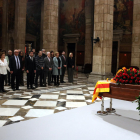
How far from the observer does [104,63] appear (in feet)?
35.3

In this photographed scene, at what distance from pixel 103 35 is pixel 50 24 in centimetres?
347

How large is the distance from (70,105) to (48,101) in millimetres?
851

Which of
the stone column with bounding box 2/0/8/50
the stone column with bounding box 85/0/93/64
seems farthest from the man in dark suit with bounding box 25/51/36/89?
the stone column with bounding box 2/0/8/50

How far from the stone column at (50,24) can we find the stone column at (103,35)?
2761 millimetres

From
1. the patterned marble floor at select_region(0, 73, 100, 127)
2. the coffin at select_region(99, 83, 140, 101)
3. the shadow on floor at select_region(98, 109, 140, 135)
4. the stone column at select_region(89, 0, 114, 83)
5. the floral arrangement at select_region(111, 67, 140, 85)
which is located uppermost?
the stone column at select_region(89, 0, 114, 83)

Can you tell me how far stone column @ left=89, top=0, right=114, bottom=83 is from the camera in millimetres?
10643

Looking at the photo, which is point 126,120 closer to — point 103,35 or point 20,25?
point 103,35

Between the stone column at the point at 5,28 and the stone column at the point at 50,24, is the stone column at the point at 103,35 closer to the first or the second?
the stone column at the point at 50,24

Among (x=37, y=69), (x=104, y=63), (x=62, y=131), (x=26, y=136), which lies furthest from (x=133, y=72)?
(x=104, y=63)

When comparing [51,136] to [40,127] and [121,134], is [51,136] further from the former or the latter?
[121,134]

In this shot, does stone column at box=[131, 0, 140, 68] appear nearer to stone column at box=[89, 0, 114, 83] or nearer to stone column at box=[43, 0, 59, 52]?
stone column at box=[89, 0, 114, 83]

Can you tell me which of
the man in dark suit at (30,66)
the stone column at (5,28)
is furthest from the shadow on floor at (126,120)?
the stone column at (5,28)

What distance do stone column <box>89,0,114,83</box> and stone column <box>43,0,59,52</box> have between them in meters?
2.76

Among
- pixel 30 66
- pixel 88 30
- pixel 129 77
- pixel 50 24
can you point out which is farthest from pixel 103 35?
pixel 88 30
